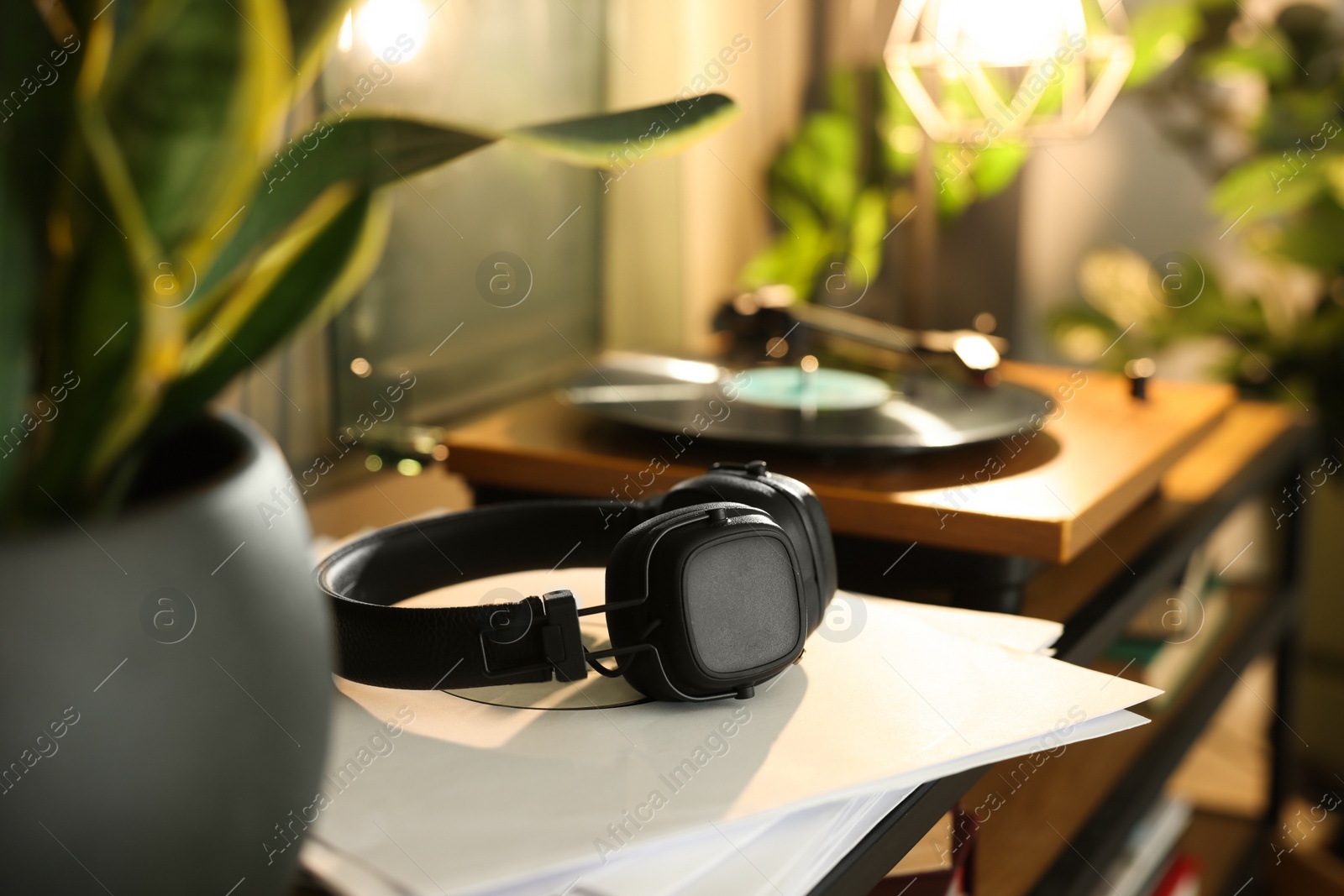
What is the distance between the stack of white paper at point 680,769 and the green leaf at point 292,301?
0.52 ft

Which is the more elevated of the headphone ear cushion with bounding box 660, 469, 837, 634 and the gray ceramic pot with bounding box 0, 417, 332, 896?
the gray ceramic pot with bounding box 0, 417, 332, 896

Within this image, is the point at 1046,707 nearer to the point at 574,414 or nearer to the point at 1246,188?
the point at 574,414

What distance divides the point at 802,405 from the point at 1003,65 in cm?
89

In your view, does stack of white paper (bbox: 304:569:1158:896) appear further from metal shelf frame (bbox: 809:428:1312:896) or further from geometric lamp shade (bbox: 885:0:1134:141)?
geometric lamp shade (bbox: 885:0:1134:141)

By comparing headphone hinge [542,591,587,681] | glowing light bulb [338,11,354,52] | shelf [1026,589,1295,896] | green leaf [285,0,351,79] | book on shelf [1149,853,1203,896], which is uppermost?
green leaf [285,0,351,79]

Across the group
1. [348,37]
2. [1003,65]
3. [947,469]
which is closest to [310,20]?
[947,469]

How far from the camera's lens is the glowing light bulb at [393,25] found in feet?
3.18

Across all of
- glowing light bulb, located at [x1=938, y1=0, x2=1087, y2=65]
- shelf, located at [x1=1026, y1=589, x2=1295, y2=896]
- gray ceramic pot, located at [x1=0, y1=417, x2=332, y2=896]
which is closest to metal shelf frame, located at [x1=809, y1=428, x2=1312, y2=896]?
shelf, located at [x1=1026, y1=589, x2=1295, y2=896]

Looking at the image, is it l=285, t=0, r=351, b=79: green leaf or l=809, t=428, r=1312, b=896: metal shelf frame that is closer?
l=285, t=0, r=351, b=79: green leaf

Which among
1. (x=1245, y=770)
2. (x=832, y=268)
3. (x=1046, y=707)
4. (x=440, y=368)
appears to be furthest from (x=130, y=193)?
(x=1245, y=770)

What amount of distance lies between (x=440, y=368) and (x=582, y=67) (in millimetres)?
403

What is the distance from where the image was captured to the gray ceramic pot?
0.28 metres

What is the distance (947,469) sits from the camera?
802mm

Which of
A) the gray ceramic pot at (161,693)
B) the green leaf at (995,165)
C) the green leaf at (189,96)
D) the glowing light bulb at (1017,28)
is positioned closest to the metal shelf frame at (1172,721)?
the gray ceramic pot at (161,693)
